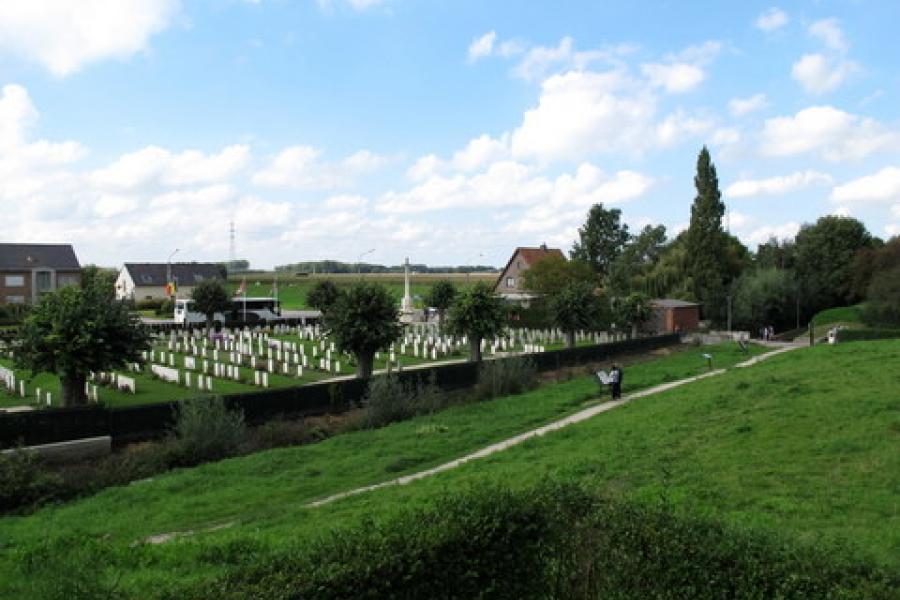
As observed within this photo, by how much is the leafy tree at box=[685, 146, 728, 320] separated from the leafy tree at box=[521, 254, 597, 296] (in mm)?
10569

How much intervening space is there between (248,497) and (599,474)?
667 cm

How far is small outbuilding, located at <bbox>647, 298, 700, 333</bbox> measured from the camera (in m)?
61.1

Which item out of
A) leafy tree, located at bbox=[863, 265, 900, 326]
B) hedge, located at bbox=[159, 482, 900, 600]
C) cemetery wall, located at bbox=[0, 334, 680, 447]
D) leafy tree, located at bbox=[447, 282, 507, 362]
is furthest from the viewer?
leafy tree, located at bbox=[863, 265, 900, 326]

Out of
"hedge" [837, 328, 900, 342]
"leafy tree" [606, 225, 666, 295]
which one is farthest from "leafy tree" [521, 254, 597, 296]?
"hedge" [837, 328, 900, 342]

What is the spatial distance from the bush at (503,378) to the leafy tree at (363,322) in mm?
3770

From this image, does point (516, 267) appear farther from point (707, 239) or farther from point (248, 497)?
point (248, 497)

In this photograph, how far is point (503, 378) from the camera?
89.6ft

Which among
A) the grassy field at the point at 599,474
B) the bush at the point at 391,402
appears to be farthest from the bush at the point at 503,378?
the grassy field at the point at 599,474

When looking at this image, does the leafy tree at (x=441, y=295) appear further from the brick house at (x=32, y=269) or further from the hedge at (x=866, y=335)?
the brick house at (x=32, y=269)

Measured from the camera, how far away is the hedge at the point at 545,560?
5.92 metres

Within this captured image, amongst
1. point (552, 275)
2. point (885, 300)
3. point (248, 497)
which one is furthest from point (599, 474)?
point (552, 275)

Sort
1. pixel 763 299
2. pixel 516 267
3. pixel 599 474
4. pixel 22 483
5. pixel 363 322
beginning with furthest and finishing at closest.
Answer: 1. pixel 516 267
2. pixel 763 299
3. pixel 363 322
4. pixel 22 483
5. pixel 599 474

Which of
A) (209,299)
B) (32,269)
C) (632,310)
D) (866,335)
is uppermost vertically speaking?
(32,269)

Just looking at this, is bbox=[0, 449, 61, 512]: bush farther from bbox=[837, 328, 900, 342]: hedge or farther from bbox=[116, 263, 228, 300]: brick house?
bbox=[116, 263, 228, 300]: brick house
